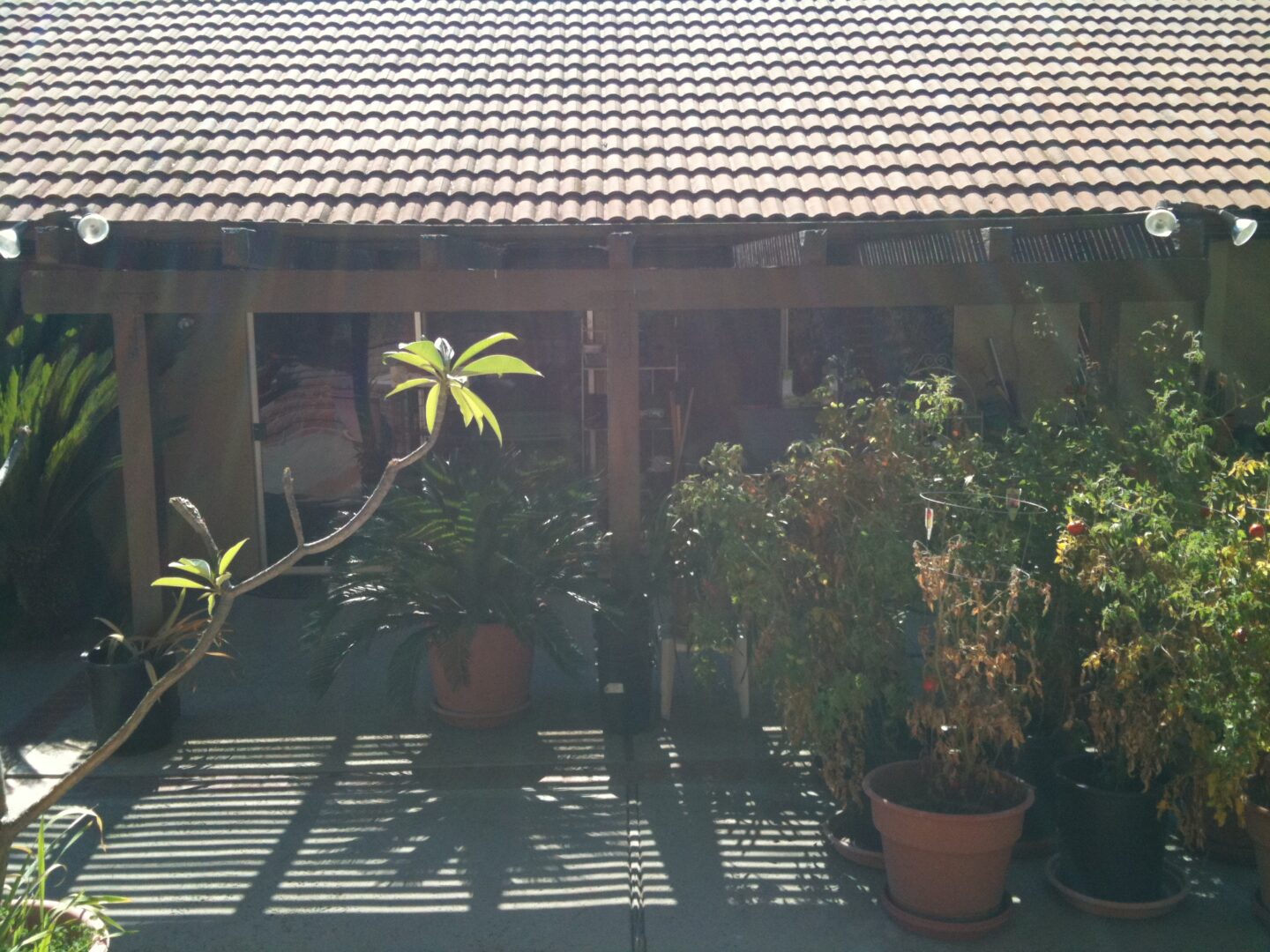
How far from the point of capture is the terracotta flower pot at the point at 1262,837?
4090 mm

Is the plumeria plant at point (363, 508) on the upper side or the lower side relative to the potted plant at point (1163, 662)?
upper

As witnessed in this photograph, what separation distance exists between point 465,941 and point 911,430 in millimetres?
2583

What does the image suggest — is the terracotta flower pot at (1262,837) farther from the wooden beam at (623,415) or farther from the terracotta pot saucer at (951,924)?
the wooden beam at (623,415)

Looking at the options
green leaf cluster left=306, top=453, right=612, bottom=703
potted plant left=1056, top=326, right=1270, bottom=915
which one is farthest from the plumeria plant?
green leaf cluster left=306, top=453, right=612, bottom=703

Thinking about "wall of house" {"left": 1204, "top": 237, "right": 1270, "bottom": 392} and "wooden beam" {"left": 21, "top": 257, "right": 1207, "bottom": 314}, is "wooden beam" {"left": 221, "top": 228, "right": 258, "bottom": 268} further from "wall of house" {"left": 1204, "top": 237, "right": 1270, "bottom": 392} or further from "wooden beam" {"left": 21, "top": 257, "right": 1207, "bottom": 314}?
"wall of house" {"left": 1204, "top": 237, "right": 1270, "bottom": 392}

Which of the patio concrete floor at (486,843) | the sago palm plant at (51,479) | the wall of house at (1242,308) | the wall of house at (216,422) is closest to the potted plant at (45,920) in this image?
the patio concrete floor at (486,843)

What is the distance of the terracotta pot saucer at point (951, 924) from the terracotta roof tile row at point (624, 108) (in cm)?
373

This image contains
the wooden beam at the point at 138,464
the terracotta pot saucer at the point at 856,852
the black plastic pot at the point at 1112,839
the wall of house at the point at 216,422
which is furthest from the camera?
the wall of house at the point at 216,422

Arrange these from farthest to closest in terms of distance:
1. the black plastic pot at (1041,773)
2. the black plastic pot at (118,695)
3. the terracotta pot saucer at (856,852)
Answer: the black plastic pot at (118,695) < the black plastic pot at (1041,773) < the terracotta pot saucer at (856,852)

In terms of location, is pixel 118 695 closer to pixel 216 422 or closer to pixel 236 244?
pixel 236 244

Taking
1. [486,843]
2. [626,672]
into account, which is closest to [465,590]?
[626,672]

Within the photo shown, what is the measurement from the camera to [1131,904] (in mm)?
4207

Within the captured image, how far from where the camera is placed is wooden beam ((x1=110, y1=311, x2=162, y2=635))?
5996mm

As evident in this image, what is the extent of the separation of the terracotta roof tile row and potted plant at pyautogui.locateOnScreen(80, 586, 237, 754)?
216cm
